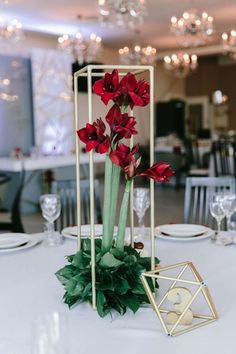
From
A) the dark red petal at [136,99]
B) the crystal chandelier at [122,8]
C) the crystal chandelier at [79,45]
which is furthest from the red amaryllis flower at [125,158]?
the crystal chandelier at [79,45]

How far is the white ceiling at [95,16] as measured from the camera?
6859 mm

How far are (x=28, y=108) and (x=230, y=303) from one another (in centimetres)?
713

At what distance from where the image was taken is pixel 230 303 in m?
1.33

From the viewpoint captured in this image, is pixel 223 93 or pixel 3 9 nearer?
pixel 3 9

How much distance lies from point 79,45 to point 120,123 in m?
7.14

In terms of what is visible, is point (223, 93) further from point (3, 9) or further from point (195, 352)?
point (195, 352)

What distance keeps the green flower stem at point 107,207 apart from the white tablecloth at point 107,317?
0.20 meters

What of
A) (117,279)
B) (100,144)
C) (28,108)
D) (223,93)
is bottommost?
(117,279)

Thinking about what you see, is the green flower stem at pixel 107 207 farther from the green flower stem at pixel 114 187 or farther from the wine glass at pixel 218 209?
the wine glass at pixel 218 209

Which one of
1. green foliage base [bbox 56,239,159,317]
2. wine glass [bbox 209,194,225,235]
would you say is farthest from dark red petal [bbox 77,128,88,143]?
wine glass [bbox 209,194,225,235]

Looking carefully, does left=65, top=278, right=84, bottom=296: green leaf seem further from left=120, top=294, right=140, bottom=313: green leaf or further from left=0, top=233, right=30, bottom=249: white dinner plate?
left=0, top=233, right=30, bottom=249: white dinner plate

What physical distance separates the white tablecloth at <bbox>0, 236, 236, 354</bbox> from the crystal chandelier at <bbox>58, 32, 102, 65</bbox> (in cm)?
660

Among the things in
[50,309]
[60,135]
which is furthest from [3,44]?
[50,309]

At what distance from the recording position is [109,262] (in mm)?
1235
